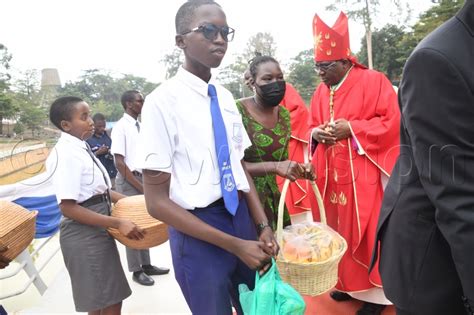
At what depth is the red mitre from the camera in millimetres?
2861

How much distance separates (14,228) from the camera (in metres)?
2.01

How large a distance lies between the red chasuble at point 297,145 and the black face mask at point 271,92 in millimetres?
850

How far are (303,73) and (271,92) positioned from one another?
88.4ft

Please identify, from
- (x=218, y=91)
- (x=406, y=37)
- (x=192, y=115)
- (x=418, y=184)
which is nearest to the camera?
(x=418, y=184)

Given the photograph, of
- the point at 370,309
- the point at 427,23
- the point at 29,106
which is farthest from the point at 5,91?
the point at 427,23

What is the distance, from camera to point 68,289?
3465 millimetres

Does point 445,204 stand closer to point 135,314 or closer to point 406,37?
point 135,314

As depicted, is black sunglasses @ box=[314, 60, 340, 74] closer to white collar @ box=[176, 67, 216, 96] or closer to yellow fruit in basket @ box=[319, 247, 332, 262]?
yellow fruit in basket @ box=[319, 247, 332, 262]

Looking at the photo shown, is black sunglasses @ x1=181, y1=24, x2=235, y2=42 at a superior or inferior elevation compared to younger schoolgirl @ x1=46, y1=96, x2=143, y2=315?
superior

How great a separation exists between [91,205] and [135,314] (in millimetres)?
1298

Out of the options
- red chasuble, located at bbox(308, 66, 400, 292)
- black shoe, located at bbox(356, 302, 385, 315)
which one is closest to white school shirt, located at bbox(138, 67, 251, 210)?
red chasuble, located at bbox(308, 66, 400, 292)

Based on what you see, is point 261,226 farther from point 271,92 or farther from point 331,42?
point 331,42

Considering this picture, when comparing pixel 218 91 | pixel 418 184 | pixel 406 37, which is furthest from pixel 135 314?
pixel 406 37

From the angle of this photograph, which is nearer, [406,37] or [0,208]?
[0,208]
